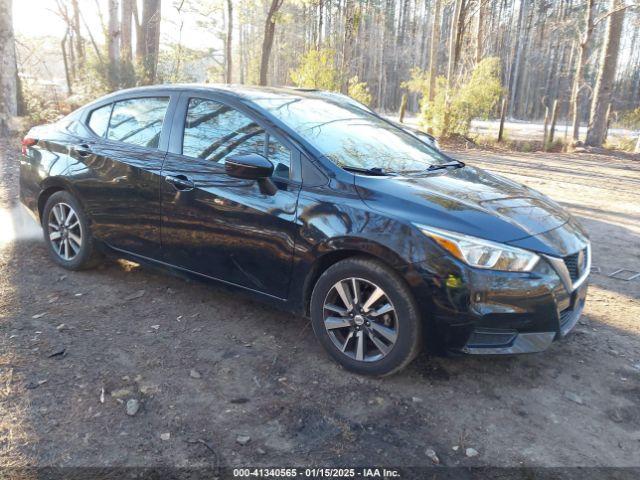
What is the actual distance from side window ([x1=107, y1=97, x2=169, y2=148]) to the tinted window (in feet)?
1.05

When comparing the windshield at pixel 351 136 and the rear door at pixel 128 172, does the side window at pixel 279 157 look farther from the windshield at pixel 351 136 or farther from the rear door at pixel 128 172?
the rear door at pixel 128 172

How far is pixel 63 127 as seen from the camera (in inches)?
193

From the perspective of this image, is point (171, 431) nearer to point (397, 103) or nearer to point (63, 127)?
point (63, 127)

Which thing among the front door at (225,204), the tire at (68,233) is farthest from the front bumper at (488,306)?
the tire at (68,233)

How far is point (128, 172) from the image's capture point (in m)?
4.14

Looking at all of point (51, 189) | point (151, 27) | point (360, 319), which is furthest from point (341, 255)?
point (151, 27)

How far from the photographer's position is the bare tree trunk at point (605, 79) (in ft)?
58.1

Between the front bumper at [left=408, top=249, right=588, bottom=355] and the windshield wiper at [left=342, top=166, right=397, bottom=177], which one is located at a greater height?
the windshield wiper at [left=342, top=166, right=397, bottom=177]

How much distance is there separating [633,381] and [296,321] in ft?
7.48

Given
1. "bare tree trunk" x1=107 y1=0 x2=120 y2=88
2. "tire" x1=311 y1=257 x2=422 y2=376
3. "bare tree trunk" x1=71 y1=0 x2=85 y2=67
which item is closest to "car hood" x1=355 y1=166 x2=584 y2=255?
"tire" x1=311 y1=257 x2=422 y2=376

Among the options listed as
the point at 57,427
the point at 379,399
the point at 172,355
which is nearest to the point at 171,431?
the point at 57,427

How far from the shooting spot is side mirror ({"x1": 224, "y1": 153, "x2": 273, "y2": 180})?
10.9ft

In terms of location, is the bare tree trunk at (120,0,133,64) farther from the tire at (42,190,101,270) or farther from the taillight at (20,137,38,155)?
the tire at (42,190,101,270)

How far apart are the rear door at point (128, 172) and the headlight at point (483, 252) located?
7.36 feet
